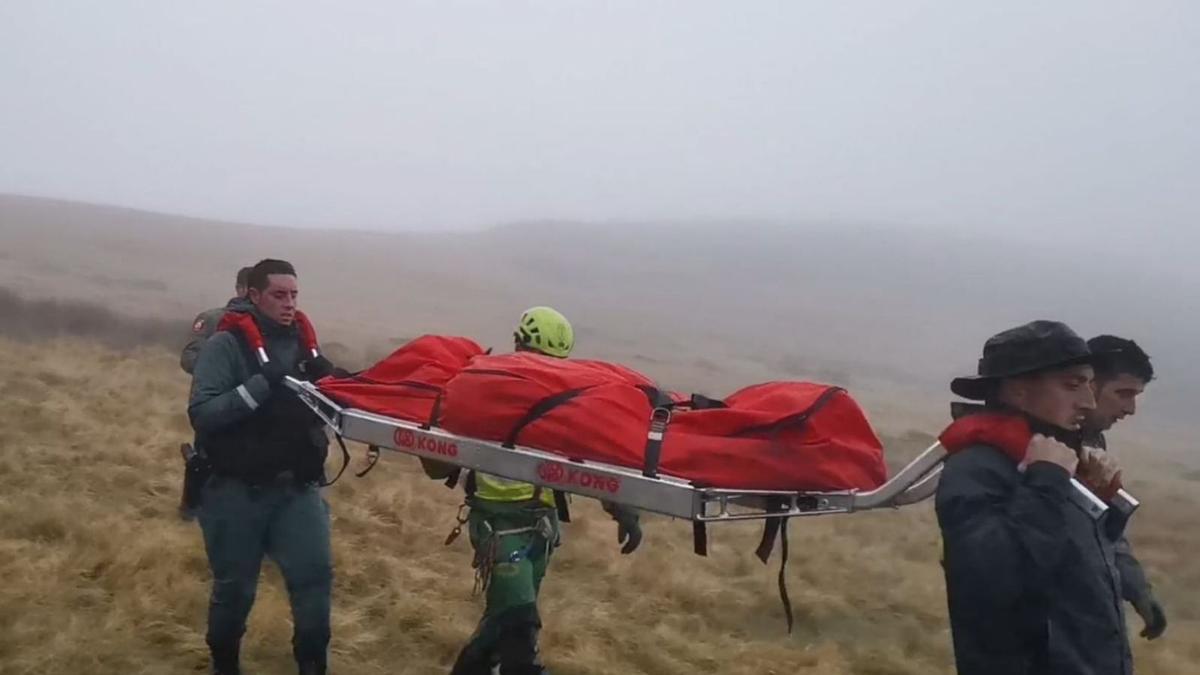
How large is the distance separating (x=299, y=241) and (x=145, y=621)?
241ft

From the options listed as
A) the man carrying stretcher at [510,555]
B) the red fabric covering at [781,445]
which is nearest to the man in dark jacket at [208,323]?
the man carrying stretcher at [510,555]

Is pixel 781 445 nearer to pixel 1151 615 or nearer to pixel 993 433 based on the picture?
pixel 993 433

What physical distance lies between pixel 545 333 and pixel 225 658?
7.83 feet

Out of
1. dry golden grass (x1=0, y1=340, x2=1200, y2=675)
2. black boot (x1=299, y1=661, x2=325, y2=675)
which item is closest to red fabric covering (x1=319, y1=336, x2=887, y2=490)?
black boot (x1=299, y1=661, x2=325, y2=675)

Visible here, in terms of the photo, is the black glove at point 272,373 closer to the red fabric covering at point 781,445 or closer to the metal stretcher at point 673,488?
the metal stretcher at point 673,488

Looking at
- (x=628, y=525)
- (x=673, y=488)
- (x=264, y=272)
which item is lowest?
(x=628, y=525)

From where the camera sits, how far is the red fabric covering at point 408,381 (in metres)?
4.19

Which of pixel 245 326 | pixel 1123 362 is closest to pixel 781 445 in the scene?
pixel 1123 362

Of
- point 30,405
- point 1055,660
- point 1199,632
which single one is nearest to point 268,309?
point 1055,660

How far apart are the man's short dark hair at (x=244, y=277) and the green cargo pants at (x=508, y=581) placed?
1696 millimetres

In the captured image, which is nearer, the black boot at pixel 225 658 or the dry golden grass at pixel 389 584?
the black boot at pixel 225 658

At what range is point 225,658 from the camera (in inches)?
195

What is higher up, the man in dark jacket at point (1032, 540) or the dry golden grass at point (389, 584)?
the man in dark jacket at point (1032, 540)

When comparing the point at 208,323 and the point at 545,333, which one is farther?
the point at 208,323
